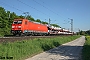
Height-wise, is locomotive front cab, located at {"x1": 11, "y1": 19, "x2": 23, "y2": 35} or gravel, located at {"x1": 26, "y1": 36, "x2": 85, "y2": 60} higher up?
locomotive front cab, located at {"x1": 11, "y1": 19, "x2": 23, "y2": 35}

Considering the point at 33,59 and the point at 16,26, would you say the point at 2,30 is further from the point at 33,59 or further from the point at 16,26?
the point at 33,59

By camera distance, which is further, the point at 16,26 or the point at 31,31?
the point at 31,31

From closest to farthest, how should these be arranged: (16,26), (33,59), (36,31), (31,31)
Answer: (33,59) → (16,26) → (31,31) → (36,31)

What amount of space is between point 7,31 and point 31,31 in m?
25.2

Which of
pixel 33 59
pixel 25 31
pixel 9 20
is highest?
pixel 9 20

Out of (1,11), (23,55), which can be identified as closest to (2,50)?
(23,55)

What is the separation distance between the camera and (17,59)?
49.5 ft

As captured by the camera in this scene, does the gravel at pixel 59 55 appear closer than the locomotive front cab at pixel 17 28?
Yes

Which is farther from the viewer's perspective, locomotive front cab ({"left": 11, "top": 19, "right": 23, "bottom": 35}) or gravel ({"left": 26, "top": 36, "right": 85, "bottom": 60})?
locomotive front cab ({"left": 11, "top": 19, "right": 23, "bottom": 35})

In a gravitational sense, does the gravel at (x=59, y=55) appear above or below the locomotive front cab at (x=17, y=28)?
below

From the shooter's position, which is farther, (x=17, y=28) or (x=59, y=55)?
(x=17, y=28)

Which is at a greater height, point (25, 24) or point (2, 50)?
point (25, 24)

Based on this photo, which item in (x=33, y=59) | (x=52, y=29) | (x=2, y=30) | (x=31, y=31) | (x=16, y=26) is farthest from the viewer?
(x=52, y=29)

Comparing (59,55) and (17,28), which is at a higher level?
(17,28)
